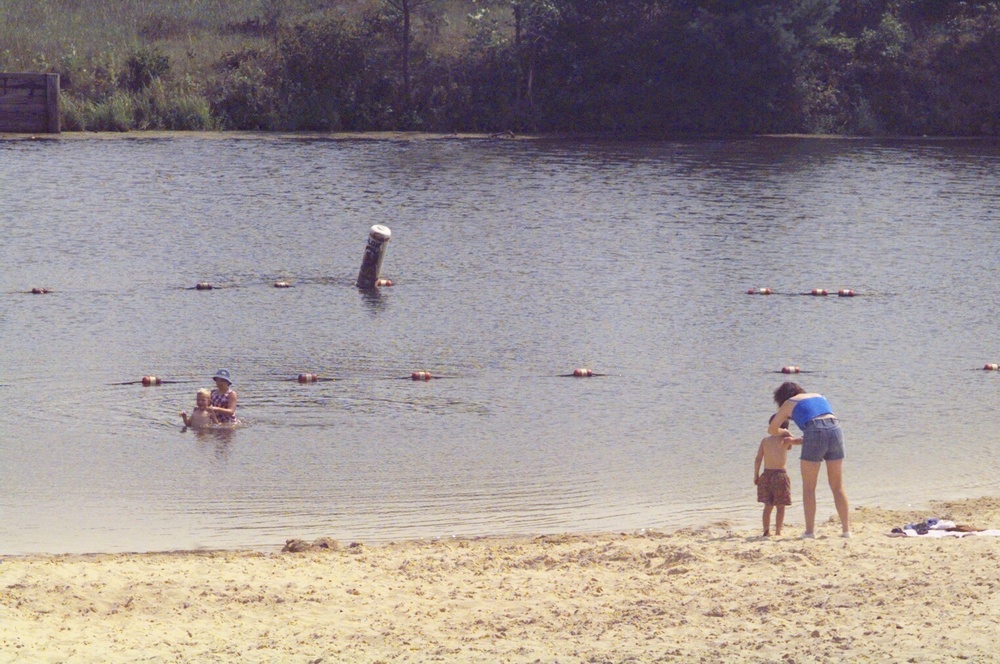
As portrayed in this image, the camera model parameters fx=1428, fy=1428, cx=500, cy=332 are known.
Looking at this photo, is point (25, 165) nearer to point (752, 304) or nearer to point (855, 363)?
point (752, 304)

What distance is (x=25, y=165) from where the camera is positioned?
41.2 meters

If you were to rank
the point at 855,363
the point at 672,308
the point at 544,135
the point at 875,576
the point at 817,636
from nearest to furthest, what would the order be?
the point at 817,636 → the point at 875,576 → the point at 855,363 → the point at 672,308 → the point at 544,135

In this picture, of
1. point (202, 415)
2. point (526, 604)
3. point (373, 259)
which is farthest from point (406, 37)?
point (526, 604)

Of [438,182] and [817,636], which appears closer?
[817,636]

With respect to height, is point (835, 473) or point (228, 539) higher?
point (835, 473)

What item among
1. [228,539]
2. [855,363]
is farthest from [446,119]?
[228,539]

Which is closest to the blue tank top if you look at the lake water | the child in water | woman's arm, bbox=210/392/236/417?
the lake water

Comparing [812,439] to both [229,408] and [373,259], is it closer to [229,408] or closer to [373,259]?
[229,408]

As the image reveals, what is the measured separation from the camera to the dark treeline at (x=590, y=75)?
5309 cm

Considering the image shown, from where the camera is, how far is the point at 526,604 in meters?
9.82

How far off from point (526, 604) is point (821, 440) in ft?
11.2

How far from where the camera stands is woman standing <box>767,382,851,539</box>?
11.9 m

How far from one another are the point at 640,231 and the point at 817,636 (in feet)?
79.3

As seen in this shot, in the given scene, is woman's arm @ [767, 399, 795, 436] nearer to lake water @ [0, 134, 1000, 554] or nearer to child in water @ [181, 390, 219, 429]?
lake water @ [0, 134, 1000, 554]
